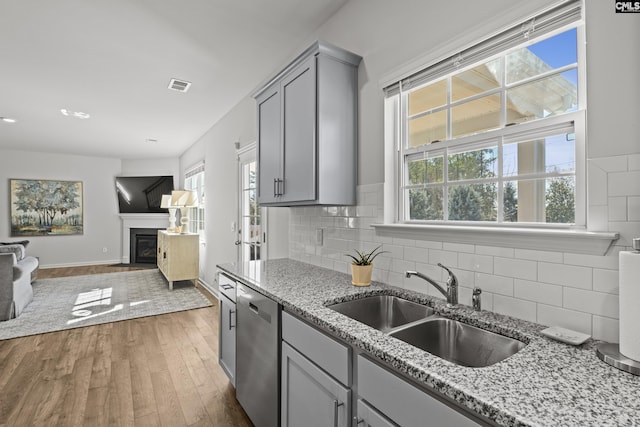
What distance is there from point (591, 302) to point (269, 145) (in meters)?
2.06

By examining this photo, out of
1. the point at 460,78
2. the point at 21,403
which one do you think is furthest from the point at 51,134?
the point at 460,78

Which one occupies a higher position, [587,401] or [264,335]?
[587,401]

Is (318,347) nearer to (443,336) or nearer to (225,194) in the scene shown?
(443,336)

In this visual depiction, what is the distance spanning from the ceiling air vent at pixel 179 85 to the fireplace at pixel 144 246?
5.29m

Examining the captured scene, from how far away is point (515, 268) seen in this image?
4.16ft

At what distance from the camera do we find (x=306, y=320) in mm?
1393

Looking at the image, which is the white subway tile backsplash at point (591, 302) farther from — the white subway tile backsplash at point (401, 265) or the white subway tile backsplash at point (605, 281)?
the white subway tile backsplash at point (401, 265)

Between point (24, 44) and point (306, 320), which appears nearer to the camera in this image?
point (306, 320)

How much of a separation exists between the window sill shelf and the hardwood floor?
5.34 feet

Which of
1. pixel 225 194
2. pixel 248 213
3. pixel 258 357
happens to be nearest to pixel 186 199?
pixel 225 194

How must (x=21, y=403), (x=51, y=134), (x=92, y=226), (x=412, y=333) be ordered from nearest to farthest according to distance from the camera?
(x=412, y=333) → (x=21, y=403) → (x=51, y=134) → (x=92, y=226)

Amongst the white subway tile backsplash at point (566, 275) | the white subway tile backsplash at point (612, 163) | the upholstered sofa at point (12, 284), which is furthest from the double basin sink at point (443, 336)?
the upholstered sofa at point (12, 284)

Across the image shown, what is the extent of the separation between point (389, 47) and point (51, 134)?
615cm

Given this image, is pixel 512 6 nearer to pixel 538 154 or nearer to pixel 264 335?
pixel 538 154
